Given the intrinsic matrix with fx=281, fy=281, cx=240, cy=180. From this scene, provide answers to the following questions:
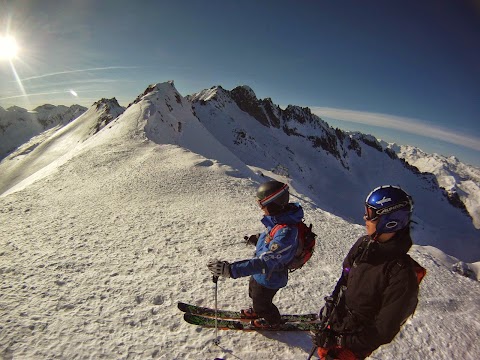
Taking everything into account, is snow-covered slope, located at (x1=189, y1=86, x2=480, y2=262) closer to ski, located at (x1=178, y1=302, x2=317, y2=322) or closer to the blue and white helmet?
ski, located at (x1=178, y1=302, x2=317, y2=322)

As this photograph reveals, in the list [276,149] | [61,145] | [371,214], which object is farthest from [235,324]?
[276,149]

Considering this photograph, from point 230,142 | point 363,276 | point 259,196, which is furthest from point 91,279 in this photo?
→ point 230,142

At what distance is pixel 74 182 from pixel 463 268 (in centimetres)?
1858

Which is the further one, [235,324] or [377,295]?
[235,324]

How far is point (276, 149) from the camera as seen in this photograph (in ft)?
313

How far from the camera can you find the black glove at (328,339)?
3705 millimetres

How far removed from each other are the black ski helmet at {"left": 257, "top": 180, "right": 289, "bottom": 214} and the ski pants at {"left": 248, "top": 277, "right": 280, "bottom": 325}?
5.03ft

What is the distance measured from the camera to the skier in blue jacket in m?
4.41

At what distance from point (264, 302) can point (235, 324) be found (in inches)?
37.9

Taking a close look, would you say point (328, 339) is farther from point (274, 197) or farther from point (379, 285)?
point (274, 197)

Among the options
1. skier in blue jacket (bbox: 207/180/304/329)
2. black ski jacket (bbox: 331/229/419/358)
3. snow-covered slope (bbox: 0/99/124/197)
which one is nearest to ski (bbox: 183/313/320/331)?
skier in blue jacket (bbox: 207/180/304/329)

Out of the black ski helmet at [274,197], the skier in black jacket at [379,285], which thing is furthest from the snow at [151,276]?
the black ski helmet at [274,197]

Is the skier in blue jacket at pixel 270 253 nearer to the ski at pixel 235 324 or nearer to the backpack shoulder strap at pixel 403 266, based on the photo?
the ski at pixel 235 324

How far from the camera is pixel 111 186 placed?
14.4 m
